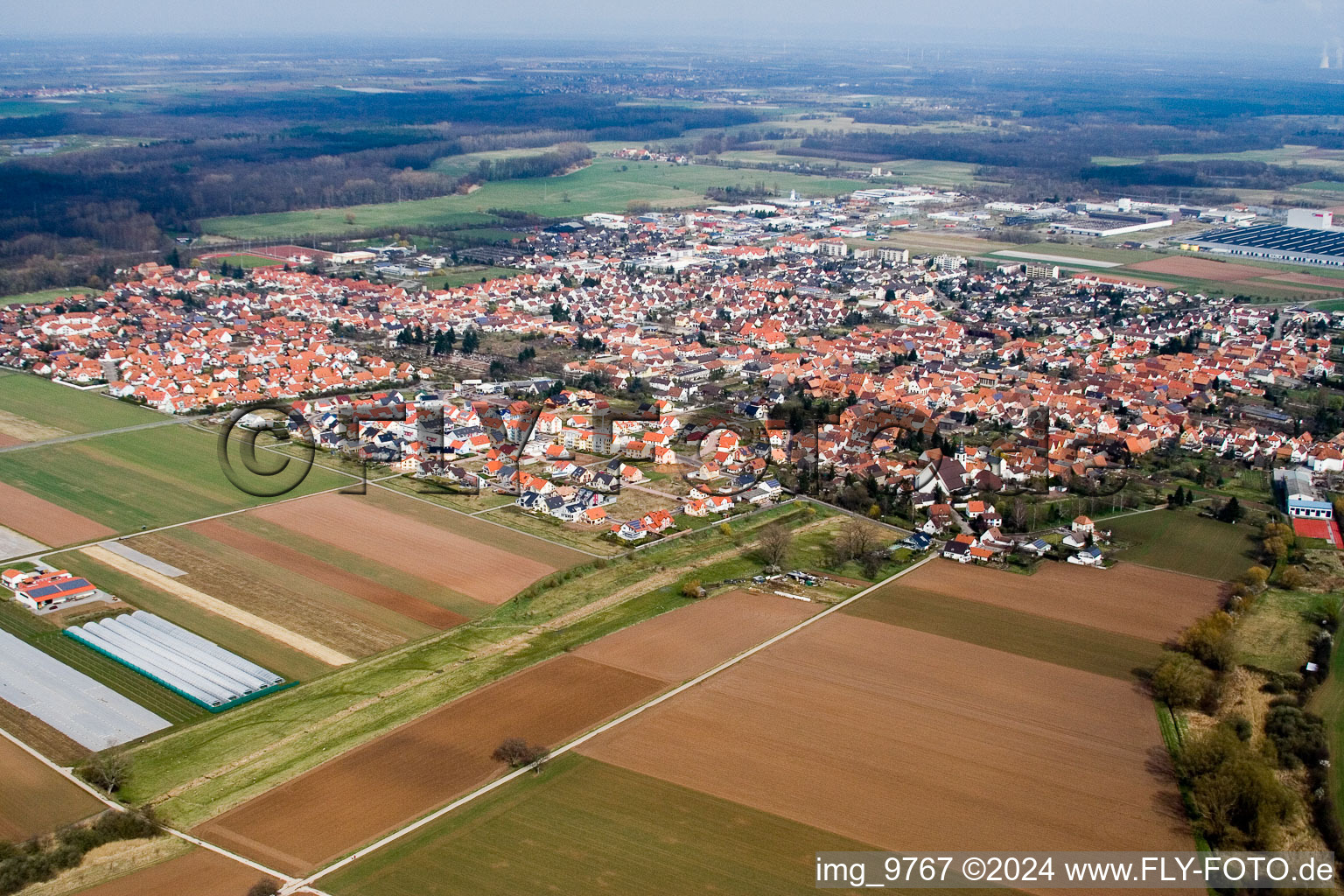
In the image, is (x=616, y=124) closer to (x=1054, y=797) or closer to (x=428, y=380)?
(x=428, y=380)

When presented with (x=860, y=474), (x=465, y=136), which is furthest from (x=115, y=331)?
(x=465, y=136)

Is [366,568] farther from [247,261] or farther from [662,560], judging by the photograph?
[247,261]

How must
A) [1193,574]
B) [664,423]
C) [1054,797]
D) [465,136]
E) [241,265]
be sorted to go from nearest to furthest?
1. [1054,797]
2. [1193,574]
3. [664,423]
4. [241,265]
5. [465,136]

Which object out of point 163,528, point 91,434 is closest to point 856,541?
point 163,528

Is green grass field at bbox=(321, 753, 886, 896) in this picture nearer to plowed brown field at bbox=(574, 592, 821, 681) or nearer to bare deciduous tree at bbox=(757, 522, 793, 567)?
plowed brown field at bbox=(574, 592, 821, 681)

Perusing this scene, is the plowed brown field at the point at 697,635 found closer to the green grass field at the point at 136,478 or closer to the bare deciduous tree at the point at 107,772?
the bare deciduous tree at the point at 107,772

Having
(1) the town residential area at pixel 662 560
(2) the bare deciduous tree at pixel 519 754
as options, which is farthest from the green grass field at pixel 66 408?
(2) the bare deciduous tree at pixel 519 754
